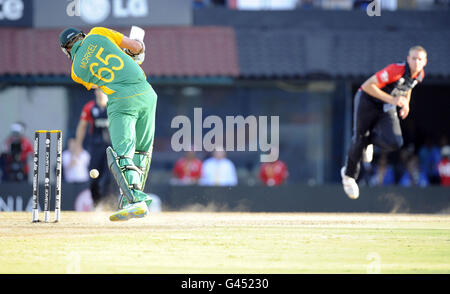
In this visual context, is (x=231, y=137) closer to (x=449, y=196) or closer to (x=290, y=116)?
(x=290, y=116)

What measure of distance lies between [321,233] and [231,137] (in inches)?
→ 329

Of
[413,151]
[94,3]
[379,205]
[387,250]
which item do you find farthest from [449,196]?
[94,3]

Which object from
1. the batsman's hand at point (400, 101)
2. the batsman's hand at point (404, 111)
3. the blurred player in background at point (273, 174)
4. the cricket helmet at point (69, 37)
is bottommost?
the blurred player in background at point (273, 174)

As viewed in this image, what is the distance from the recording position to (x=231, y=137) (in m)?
17.9

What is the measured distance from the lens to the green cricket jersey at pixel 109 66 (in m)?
8.77

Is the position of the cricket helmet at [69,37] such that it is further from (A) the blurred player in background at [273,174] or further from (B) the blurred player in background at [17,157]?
(A) the blurred player in background at [273,174]

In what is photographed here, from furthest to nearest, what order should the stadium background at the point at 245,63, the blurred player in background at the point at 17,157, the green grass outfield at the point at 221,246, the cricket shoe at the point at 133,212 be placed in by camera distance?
the stadium background at the point at 245,63 < the blurred player in background at the point at 17,157 < the cricket shoe at the point at 133,212 < the green grass outfield at the point at 221,246

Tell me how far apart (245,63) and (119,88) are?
9143mm

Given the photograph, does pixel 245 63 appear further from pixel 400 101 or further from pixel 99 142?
pixel 400 101

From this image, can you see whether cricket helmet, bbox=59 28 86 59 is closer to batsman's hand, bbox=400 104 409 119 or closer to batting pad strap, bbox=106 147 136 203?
batting pad strap, bbox=106 147 136 203

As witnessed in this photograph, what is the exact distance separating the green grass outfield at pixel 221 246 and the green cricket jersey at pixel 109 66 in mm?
1533

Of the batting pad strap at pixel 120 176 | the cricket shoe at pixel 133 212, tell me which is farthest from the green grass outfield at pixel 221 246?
the batting pad strap at pixel 120 176

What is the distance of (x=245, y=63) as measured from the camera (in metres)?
17.7

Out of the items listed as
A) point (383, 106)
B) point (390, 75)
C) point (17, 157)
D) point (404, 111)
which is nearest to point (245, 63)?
point (17, 157)
